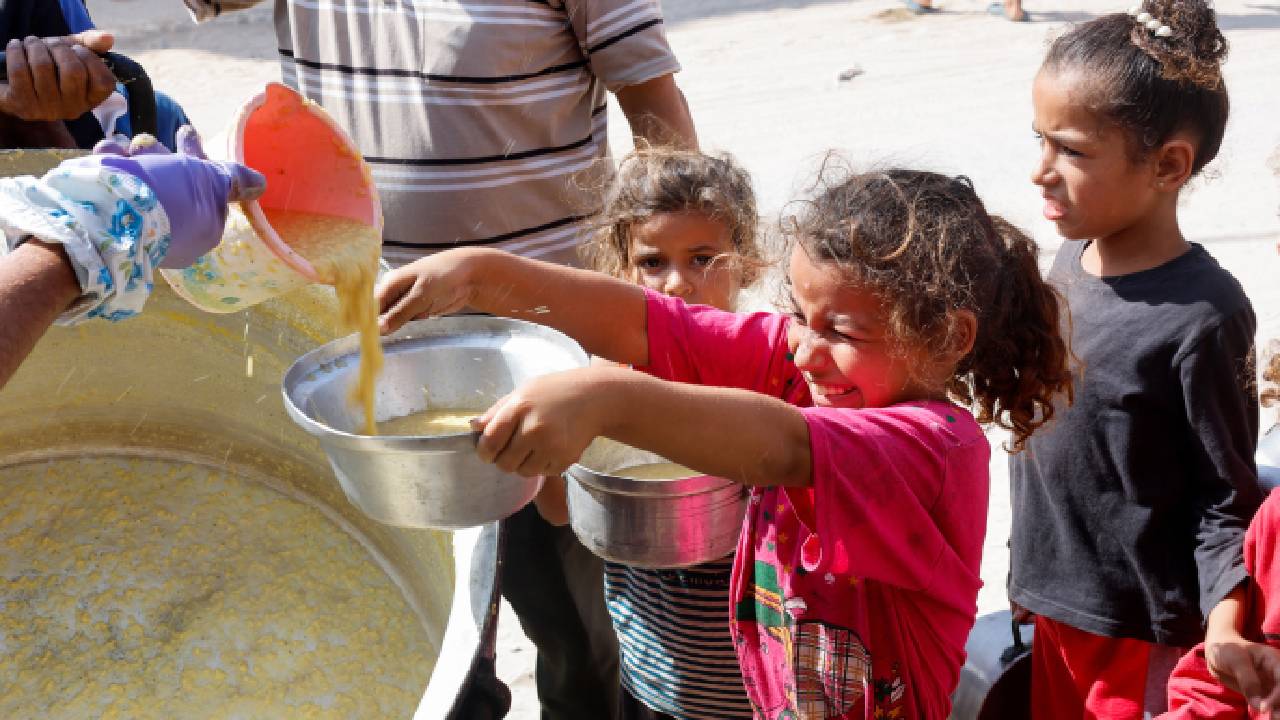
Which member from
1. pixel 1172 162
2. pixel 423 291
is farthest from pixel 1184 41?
pixel 423 291

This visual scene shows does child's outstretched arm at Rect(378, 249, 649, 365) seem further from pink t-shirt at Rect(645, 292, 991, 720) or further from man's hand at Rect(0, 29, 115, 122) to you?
man's hand at Rect(0, 29, 115, 122)

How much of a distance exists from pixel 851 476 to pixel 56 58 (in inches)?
64.3

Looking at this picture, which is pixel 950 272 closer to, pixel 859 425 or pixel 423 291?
pixel 859 425

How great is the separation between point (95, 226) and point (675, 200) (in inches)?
45.5

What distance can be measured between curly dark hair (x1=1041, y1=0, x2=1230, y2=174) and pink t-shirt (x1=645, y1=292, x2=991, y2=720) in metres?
0.72

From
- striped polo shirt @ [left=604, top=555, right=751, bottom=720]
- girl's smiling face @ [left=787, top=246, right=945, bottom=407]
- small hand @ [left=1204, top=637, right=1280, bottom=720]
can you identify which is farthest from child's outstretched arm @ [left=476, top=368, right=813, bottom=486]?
small hand @ [left=1204, top=637, right=1280, bottom=720]

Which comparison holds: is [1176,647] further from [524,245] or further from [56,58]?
[56,58]

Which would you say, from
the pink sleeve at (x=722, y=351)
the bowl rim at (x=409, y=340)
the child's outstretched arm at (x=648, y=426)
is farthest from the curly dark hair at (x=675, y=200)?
the child's outstretched arm at (x=648, y=426)

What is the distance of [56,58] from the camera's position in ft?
7.25

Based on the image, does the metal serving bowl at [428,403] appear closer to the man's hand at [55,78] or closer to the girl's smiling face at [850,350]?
the girl's smiling face at [850,350]

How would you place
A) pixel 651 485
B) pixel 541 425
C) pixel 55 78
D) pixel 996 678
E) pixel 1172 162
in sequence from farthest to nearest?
pixel 996 678 → pixel 55 78 → pixel 1172 162 → pixel 651 485 → pixel 541 425

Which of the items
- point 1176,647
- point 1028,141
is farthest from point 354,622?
point 1028,141

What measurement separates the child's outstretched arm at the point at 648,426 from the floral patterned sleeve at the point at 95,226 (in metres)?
0.44

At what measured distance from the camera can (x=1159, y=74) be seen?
2.07 metres
